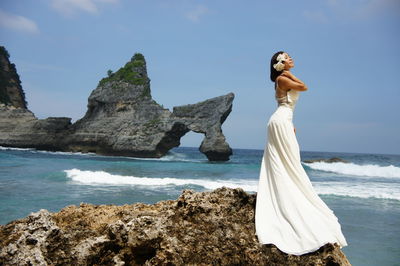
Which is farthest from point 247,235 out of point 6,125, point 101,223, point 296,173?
point 6,125

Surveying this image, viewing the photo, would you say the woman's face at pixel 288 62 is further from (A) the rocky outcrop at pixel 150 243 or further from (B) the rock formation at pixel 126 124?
(B) the rock formation at pixel 126 124

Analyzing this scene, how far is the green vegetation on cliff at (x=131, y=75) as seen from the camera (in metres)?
38.9

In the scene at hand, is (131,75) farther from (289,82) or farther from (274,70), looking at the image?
(289,82)

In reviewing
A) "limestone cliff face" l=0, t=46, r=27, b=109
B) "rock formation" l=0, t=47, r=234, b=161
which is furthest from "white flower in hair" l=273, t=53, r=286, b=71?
"limestone cliff face" l=0, t=46, r=27, b=109

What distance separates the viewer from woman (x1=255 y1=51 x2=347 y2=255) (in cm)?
314

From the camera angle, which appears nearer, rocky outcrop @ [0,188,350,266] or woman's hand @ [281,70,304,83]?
rocky outcrop @ [0,188,350,266]

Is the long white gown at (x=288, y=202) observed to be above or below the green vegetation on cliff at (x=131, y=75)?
below

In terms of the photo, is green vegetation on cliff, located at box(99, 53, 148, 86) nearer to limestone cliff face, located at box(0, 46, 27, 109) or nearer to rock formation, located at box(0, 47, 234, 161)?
rock formation, located at box(0, 47, 234, 161)

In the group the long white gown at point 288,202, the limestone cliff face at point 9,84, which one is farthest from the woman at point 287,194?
the limestone cliff face at point 9,84

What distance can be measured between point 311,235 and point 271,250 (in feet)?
1.29

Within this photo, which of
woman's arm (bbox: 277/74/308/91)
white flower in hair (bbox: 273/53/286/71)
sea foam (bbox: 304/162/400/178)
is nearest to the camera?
woman's arm (bbox: 277/74/308/91)

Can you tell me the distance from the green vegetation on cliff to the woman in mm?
35876

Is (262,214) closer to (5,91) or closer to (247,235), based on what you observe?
(247,235)

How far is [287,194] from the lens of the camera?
3.43m
